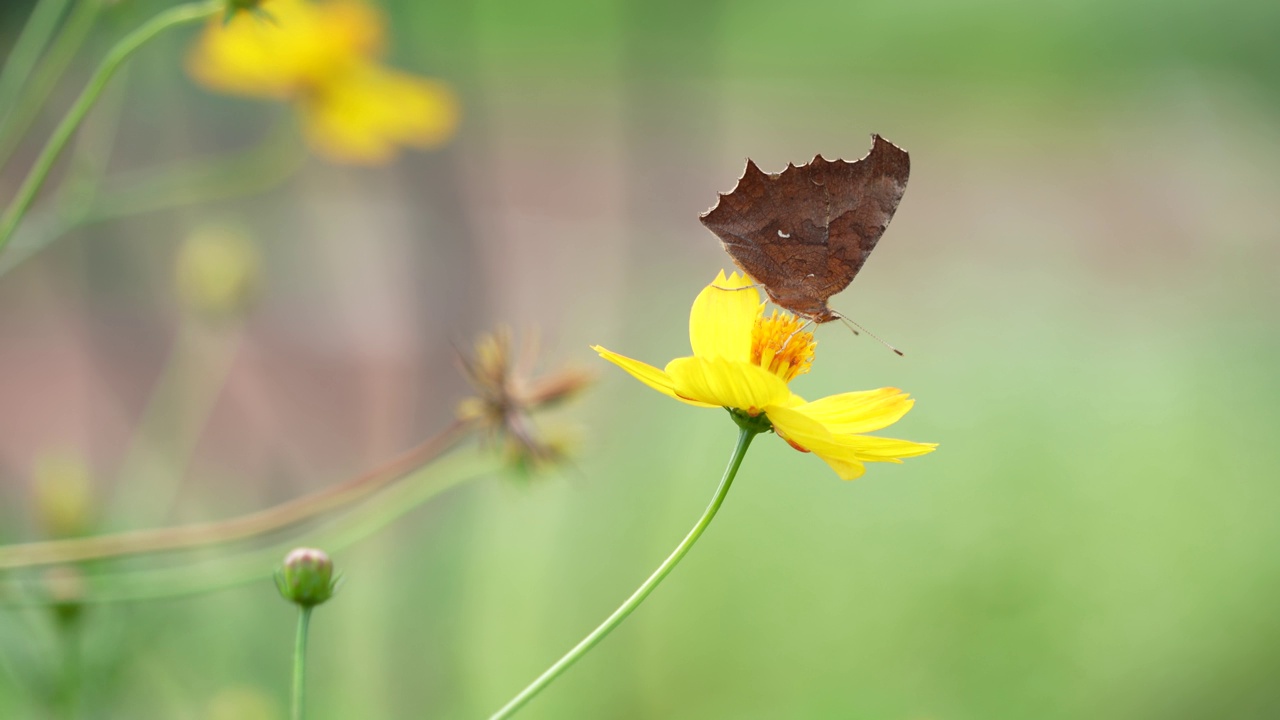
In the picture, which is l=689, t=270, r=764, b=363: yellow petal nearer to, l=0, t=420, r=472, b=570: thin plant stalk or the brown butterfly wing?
the brown butterfly wing

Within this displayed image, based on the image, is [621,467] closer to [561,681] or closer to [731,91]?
[561,681]

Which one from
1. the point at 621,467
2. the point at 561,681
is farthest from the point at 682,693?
the point at 621,467

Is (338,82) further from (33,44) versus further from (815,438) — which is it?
(815,438)

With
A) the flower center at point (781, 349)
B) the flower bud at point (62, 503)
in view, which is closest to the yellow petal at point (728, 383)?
the flower center at point (781, 349)

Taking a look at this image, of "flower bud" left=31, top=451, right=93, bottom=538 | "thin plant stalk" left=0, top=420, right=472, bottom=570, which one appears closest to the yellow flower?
"thin plant stalk" left=0, top=420, right=472, bottom=570

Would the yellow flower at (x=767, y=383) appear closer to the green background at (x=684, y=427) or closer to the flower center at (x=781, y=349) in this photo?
the flower center at (x=781, y=349)

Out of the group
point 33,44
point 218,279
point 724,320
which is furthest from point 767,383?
point 218,279
